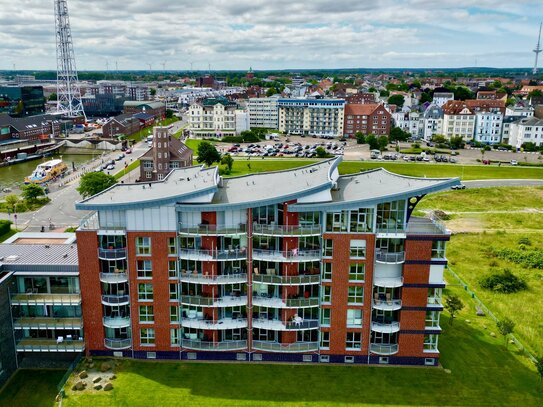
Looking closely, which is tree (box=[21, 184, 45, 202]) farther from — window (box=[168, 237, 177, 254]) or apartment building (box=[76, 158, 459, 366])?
window (box=[168, 237, 177, 254])

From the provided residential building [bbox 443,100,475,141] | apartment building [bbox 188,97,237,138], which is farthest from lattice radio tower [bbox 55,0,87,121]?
residential building [bbox 443,100,475,141]

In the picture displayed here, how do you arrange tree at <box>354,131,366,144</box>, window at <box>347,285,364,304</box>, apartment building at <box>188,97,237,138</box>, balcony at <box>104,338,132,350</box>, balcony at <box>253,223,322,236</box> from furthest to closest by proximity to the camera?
apartment building at <box>188,97,237,138</box> < tree at <box>354,131,366,144</box> < balcony at <box>104,338,132,350</box> < window at <box>347,285,364,304</box> < balcony at <box>253,223,322,236</box>

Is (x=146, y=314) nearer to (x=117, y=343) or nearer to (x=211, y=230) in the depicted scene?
(x=117, y=343)

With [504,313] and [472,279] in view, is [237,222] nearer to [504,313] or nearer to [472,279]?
[504,313]

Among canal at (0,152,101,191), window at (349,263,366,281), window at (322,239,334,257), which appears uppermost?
window at (322,239,334,257)

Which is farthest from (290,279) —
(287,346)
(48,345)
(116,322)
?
(48,345)

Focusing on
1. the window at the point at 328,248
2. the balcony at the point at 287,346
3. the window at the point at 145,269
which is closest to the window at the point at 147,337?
the window at the point at 145,269

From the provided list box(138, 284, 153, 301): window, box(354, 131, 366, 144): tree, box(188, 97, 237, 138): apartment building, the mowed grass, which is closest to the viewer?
the mowed grass
